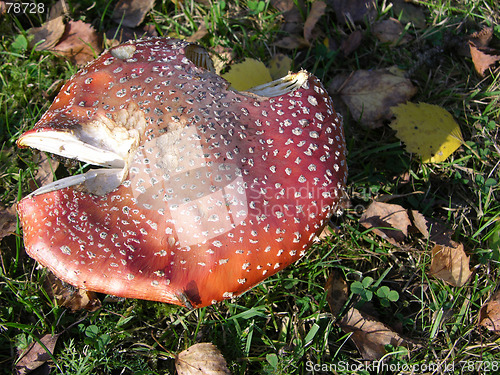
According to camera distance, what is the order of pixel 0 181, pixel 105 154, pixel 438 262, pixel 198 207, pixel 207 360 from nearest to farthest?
pixel 198 207 → pixel 105 154 → pixel 207 360 → pixel 438 262 → pixel 0 181

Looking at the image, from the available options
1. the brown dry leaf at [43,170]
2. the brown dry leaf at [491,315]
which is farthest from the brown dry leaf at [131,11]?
the brown dry leaf at [491,315]

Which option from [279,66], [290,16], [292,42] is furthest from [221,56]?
[290,16]

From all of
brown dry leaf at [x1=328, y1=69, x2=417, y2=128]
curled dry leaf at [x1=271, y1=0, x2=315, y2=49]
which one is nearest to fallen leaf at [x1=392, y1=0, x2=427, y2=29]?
brown dry leaf at [x1=328, y1=69, x2=417, y2=128]

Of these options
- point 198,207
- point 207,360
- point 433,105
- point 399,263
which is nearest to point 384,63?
point 433,105

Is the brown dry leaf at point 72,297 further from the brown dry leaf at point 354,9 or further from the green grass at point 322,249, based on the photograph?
the brown dry leaf at point 354,9

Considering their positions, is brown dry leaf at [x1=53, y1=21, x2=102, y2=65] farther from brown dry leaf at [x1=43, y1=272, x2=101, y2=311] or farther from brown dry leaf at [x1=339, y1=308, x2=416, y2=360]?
brown dry leaf at [x1=339, y1=308, x2=416, y2=360]

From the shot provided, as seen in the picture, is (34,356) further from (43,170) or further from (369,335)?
(369,335)

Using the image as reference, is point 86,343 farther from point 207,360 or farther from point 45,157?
point 45,157
